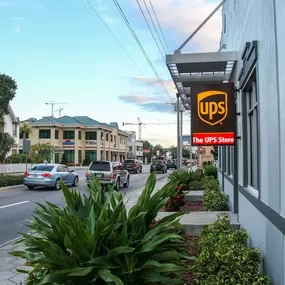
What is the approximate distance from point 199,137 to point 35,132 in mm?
63778

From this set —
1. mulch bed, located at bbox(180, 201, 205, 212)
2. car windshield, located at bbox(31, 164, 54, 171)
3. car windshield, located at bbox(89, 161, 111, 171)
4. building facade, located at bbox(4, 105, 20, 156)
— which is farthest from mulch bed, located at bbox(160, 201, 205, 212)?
building facade, located at bbox(4, 105, 20, 156)

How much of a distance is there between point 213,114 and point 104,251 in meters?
4.35

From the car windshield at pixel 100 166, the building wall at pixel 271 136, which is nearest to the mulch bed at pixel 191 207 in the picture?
the building wall at pixel 271 136

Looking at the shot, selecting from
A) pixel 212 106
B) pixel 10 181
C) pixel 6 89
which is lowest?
pixel 10 181

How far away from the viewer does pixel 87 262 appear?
3.48m

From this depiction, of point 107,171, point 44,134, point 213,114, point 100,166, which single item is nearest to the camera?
point 213,114

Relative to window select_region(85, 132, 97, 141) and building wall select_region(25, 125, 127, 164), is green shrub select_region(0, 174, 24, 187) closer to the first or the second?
building wall select_region(25, 125, 127, 164)

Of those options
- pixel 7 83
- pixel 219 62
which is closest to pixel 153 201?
pixel 219 62

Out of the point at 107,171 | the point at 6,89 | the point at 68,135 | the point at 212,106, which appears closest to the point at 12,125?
the point at 68,135

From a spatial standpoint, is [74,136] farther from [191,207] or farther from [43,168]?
[191,207]

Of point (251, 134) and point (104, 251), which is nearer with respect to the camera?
point (104, 251)

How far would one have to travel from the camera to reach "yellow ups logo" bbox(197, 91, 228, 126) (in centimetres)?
721

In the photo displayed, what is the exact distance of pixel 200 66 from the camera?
867cm

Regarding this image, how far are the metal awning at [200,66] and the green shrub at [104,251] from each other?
4.30m
